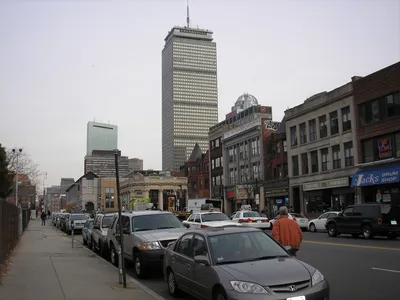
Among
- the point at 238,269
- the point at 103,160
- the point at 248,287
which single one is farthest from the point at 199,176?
the point at 248,287

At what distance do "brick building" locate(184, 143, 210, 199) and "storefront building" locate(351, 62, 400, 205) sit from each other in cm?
4117

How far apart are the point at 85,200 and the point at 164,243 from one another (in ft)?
445

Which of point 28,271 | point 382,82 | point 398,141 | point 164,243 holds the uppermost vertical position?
point 382,82

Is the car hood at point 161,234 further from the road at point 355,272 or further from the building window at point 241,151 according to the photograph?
the building window at point 241,151

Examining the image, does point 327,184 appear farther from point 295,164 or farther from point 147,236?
point 147,236

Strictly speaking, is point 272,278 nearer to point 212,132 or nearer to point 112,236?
point 112,236

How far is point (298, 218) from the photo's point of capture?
3331 cm

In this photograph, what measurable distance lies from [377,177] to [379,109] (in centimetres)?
573

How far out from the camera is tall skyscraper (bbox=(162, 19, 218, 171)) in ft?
541

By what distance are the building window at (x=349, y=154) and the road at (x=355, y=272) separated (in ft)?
78.8

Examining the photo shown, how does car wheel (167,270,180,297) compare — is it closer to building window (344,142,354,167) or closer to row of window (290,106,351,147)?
building window (344,142,354,167)

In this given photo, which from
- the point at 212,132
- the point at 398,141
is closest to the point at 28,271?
the point at 398,141

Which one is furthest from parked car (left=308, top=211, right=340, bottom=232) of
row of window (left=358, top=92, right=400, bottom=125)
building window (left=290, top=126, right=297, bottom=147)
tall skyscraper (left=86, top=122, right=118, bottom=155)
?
tall skyscraper (left=86, top=122, right=118, bottom=155)

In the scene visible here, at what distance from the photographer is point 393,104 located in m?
35.1
